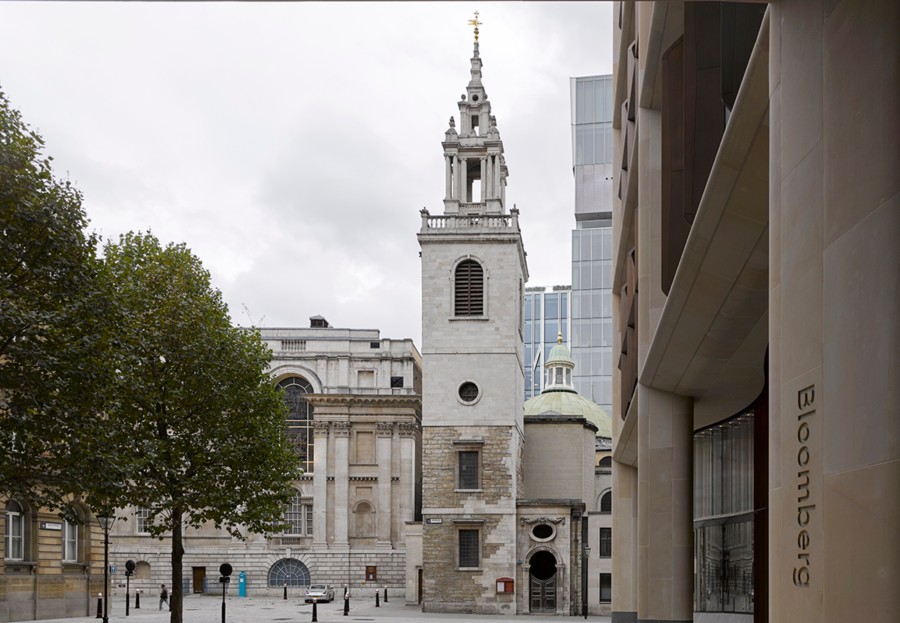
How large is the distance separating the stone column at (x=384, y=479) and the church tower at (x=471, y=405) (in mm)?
18770

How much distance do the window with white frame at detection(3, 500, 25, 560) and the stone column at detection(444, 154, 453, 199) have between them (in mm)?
28382

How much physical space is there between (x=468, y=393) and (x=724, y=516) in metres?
32.6

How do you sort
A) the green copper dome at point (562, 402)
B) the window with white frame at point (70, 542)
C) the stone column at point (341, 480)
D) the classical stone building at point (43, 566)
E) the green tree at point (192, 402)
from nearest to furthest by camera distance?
the green tree at point (192, 402), the classical stone building at point (43, 566), the window with white frame at point (70, 542), the stone column at point (341, 480), the green copper dome at point (562, 402)

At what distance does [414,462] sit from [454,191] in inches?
946

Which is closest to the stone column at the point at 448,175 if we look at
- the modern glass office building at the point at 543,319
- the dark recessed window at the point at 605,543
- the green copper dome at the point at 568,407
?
the dark recessed window at the point at 605,543

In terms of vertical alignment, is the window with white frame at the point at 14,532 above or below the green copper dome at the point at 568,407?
below

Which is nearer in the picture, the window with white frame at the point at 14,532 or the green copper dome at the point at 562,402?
the window with white frame at the point at 14,532

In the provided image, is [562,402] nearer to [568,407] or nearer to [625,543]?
[568,407]

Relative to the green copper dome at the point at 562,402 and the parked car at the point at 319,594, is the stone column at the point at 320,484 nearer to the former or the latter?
the parked car at the point at 319,594

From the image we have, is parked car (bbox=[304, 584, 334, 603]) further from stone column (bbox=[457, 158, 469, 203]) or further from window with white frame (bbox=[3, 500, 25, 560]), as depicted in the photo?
window with white frame (bbox=[3, 500, 25, 560])

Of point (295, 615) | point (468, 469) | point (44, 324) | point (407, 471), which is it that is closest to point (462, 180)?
point (468, 469)

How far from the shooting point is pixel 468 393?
55.9 metres

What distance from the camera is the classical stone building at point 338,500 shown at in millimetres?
74500

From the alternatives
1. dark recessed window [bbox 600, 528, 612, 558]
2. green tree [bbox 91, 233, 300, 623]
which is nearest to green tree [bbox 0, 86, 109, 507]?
green tree [bbox 91, 233, 300, 623]
